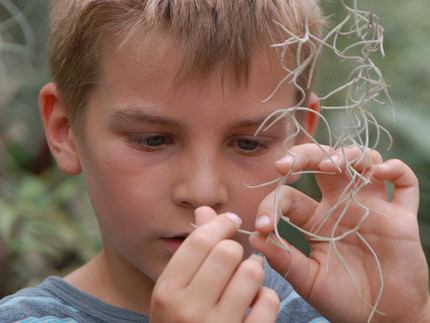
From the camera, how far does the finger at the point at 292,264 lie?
49.2 inches

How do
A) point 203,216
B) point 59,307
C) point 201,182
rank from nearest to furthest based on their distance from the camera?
point 203,216
point 201,182
point 59,307

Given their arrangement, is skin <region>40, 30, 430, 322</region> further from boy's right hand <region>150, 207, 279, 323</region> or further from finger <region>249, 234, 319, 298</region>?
boy's right hand <region>150, 207, 279, 323</region>

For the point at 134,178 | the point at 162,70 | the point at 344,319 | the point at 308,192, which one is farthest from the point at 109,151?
the point at 308,192

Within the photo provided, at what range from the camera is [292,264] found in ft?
4.33

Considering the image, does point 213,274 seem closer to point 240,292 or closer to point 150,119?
point 240,292

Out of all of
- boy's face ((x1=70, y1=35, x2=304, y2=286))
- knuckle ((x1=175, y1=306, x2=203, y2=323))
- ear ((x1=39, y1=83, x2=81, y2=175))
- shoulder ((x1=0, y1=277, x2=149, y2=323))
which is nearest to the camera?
knuckle ((x1=175, y1=306, x2=203, y2=323))

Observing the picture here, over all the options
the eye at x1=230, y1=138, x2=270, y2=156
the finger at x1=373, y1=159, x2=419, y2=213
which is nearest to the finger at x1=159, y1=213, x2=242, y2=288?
the eye at x1=230, y1=138, x2=270, y2=156

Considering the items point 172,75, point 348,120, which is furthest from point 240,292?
point 172,75

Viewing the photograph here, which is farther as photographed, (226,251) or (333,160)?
(333,160)

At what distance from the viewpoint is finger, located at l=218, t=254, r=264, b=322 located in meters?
1.08

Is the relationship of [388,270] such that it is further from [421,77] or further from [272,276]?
[421,77]

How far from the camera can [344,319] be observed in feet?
4.46

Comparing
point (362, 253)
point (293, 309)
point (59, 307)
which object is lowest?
point (293, 309)

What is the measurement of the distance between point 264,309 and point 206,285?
0.38 feet
